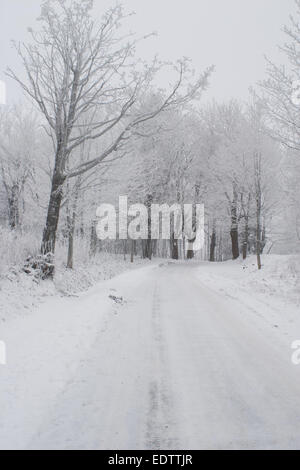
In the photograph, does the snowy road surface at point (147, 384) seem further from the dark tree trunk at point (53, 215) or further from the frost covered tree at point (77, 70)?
the frost covered tree at point (77, 70)

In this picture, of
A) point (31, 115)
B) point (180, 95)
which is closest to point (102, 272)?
point (180, 95)

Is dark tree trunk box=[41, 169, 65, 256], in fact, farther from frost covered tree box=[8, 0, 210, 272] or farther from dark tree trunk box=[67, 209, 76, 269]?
dark tree trunk box=[67, 209, 76, 269]

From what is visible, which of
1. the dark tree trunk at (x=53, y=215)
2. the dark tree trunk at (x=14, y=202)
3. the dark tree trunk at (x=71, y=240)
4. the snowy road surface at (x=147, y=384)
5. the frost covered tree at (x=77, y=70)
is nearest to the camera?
the snowy road surface at (x=147, y=384)

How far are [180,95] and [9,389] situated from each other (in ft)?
36.1

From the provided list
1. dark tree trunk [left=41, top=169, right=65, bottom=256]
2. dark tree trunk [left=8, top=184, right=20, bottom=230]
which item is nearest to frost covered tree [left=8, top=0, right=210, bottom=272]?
dark tree trunk [left=41, top=169, right=65, bottom=256]

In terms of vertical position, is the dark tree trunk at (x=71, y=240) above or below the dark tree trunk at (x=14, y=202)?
below

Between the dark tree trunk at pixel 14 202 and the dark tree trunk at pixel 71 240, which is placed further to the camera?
the dark tree trunk at pixel 14 202

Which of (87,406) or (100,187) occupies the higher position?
(100,187)

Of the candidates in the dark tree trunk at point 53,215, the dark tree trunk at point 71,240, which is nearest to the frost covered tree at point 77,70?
the dark tree trunk at point 53,215

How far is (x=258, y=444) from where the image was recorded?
3.01 meters

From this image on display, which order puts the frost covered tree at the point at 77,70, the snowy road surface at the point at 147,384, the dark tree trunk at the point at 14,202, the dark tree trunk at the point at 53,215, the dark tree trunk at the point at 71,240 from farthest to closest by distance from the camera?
the dark tree trunk at the point at 14,202 → the dark tree trunk at the point at 71,240 → the dark tree trunk at the point at 53,215 → the frost covered tree at the point at 77,70 → the snowy road surface at the point at 147,384

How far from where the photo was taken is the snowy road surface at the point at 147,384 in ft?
10.3
